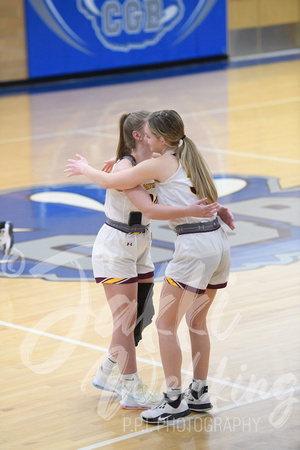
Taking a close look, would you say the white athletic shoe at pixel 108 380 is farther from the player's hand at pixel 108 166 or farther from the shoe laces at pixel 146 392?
the player's hand at pixel 108 166

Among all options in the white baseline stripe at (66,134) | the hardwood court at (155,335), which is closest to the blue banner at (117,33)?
the white baseline stripe at (66,134)

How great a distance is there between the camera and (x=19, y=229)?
755 centimetres

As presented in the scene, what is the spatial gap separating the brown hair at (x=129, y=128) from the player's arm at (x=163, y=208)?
0.27 meters

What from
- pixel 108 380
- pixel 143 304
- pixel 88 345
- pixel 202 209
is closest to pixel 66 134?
pixel 88 345

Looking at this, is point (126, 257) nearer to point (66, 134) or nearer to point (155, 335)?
point (155, 335)

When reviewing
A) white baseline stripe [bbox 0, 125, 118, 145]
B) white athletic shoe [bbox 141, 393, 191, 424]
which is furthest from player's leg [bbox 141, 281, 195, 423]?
white baseline stripe [bbox 0, 125, 118, 145]

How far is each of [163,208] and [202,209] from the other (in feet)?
0.62

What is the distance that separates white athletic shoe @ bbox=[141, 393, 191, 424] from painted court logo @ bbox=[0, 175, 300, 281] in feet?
7.58

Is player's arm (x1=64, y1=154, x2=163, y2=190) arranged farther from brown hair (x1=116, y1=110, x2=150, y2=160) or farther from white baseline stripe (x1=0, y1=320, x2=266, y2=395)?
white baseline stripe (x1=0, y1=320, x2=266, y2=395)

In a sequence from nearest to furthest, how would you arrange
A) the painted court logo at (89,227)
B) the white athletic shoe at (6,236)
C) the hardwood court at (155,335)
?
the hardwood court at (155,335) → the painted court logo at (89,227) → the white athletic shoe at (6,236)

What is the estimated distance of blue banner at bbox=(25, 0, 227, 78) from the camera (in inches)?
640

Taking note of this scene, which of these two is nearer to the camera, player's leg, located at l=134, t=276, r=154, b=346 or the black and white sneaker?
the black and white sneaker

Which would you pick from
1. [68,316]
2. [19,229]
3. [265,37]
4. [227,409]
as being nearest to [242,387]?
[227,409]

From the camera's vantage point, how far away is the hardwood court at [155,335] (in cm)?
380
